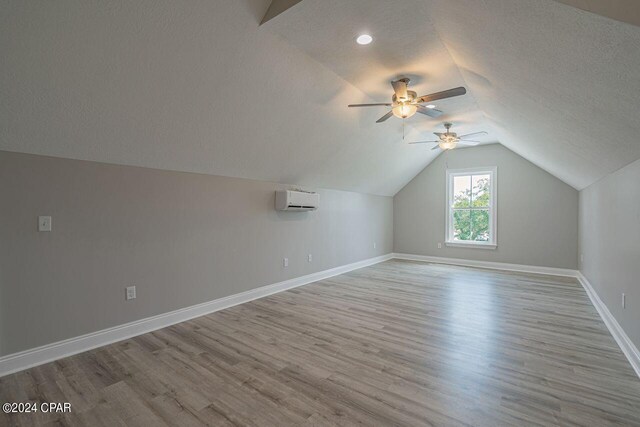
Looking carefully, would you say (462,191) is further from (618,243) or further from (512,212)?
(618,243)

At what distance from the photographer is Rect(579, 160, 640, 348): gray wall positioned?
2430 mm

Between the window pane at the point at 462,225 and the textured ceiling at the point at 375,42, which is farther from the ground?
the textured ceiling at the point at 375,42

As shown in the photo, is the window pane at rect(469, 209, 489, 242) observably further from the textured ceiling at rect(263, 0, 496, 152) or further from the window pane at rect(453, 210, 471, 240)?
the textured ceiling at rect(263, 0, 496, 152)

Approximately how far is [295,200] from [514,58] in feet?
10.4

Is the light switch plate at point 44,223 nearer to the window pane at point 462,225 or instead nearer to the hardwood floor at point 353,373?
the hardwood floor at point 353,373

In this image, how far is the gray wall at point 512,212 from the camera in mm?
5812

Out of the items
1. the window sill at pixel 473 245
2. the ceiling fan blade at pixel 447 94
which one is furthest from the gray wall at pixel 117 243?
the window sill at pixel 473 245

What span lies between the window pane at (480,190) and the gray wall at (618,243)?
89.9 inches

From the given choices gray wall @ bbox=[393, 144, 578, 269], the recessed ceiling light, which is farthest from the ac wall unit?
gray wall @ bbox=[393, 144, 578, 269]

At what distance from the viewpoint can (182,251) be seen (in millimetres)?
3404

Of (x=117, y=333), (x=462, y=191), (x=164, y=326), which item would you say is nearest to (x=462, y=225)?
(x=462, y=191)

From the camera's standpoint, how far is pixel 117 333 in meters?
2.86

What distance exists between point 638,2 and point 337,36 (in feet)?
6.28

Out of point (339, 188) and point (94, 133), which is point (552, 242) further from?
point (94, 133)
